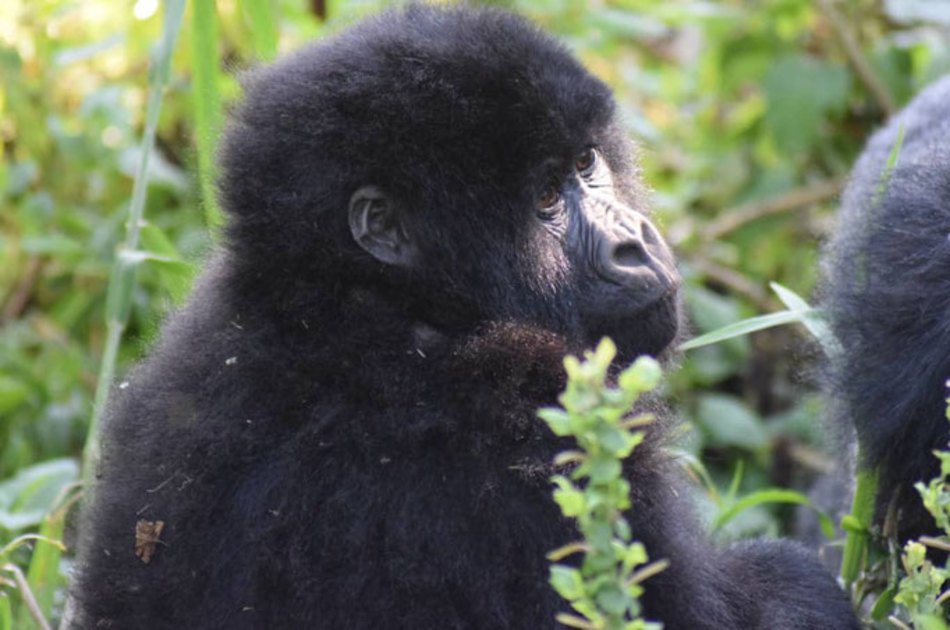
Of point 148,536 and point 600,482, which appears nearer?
point 600,482

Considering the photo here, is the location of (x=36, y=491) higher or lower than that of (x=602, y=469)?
lower

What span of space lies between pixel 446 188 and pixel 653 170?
3.71 metres

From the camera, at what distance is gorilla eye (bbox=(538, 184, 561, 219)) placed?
2713 millimetres

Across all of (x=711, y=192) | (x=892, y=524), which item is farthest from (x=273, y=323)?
(x=711, y=192)

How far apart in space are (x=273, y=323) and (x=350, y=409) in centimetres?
22

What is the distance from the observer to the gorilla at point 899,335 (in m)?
2.64

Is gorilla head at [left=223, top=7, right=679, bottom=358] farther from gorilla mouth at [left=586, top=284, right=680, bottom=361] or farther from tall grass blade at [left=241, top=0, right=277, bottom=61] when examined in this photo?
tall grass blade at [left=241, top=0, right=277, bottom=61]

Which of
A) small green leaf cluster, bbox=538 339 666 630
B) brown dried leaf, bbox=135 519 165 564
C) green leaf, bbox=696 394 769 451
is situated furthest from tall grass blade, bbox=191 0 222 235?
green leaf, bbox=696 394 769 451

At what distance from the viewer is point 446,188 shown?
260cm

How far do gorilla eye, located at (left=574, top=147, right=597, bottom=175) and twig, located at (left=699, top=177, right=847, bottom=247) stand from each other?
2823 millimetres

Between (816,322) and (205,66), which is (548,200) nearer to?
(816,322)

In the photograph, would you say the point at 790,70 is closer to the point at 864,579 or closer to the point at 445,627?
the point at 864,579

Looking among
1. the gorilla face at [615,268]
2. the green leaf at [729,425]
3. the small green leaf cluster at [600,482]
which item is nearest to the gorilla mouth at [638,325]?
the gorilla face at [615,268]

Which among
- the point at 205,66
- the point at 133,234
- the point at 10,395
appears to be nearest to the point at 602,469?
the point at 133,234
